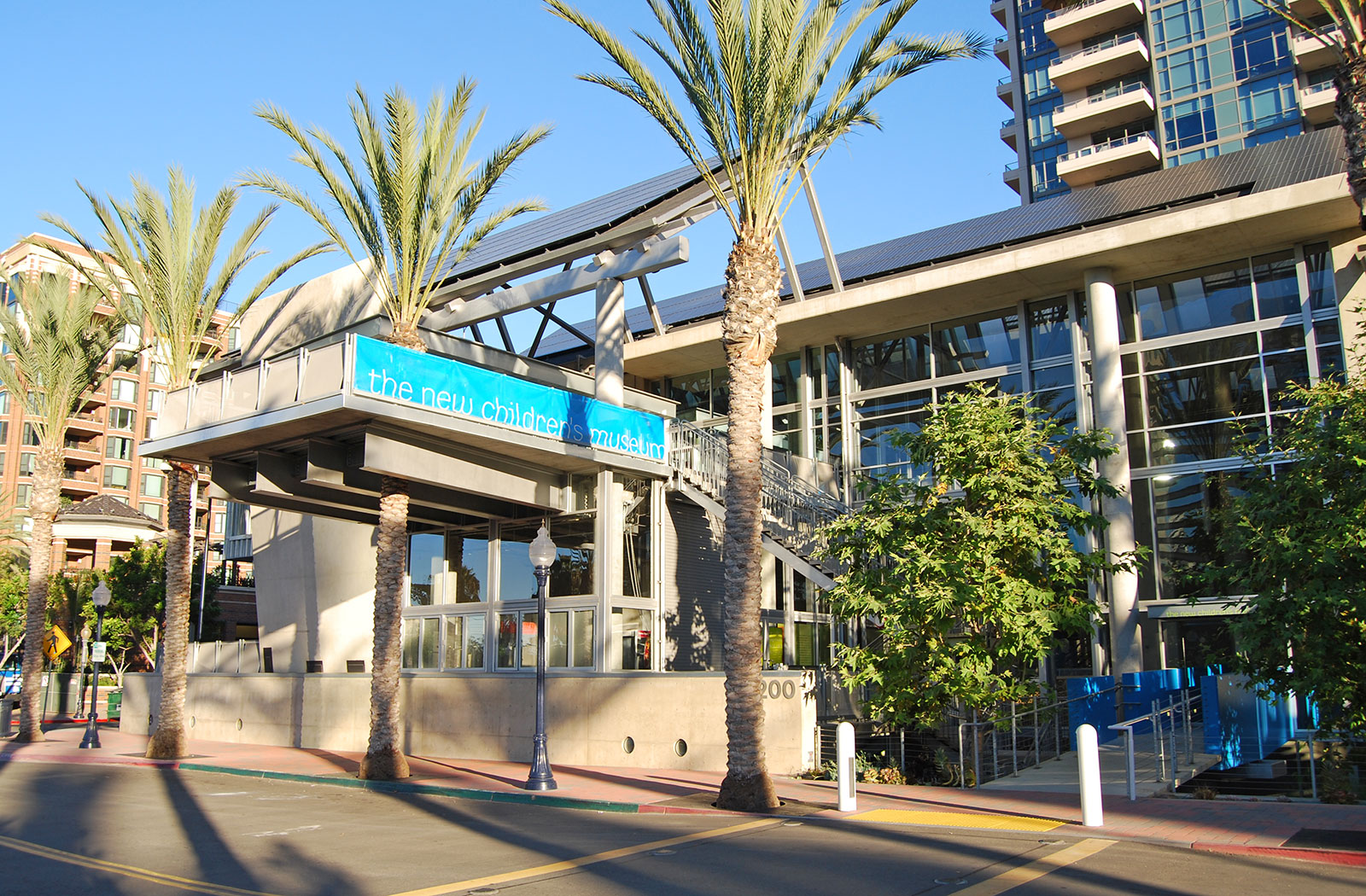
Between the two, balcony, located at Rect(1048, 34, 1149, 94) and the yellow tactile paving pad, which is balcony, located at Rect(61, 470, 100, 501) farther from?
the yellow tactile paving pad

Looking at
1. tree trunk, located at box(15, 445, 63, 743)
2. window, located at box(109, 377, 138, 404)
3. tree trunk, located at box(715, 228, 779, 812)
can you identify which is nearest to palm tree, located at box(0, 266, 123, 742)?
tree trunk, located at box(15, 445, 63, 743)

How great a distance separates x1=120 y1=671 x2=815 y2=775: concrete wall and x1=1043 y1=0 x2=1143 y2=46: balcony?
50.7 m

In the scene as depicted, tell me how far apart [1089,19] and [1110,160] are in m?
8.09

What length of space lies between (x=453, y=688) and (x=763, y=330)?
11521mm

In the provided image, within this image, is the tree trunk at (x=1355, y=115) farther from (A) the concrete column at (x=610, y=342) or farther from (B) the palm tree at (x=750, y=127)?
(A) the concrete column at (x=610, y=342)

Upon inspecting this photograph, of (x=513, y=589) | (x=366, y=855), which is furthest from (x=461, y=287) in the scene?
(x=366, y=855)

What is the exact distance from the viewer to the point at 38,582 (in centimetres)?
2684

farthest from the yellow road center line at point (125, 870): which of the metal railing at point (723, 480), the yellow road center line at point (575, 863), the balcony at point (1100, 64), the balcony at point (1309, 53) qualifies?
the balcony at point (1100, 64)

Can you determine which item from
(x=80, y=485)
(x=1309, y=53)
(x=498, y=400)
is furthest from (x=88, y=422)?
(x=1309, y=53)

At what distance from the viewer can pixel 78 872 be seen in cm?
899

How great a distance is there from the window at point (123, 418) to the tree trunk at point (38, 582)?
62834mm

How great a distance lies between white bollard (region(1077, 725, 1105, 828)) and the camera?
11.2 m

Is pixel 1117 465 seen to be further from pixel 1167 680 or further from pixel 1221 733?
pixel 1221 733

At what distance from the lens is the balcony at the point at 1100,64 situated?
5422 centimetres
